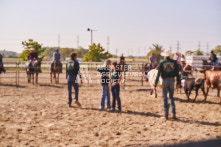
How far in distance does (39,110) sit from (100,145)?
349cm

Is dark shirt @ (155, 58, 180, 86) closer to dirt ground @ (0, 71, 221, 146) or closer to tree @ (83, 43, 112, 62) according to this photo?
dirt ground @ (0, 71, 221, 146)

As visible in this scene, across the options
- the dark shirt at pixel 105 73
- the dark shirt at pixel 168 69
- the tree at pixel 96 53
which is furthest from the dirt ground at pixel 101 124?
the tree at pixel 96 53

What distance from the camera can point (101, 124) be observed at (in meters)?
5.38

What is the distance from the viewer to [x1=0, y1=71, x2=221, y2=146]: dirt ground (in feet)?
13.9

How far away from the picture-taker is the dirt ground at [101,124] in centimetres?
425

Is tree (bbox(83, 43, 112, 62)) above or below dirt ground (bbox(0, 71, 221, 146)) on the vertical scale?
above

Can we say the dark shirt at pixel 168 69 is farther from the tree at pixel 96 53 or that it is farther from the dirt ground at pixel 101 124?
the tree at pixel 96 53

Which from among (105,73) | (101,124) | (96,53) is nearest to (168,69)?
(105,73)

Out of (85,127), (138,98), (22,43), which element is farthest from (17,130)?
(22,43)

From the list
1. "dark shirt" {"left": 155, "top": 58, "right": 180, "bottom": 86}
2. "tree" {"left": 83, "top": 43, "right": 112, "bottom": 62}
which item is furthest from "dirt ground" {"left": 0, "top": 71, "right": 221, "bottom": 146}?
"tree" {"left": 83, "top": 43, "right": 112, "bottom": 62}

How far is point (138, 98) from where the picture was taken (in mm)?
9039

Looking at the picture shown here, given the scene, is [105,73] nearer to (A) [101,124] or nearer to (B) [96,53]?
(A) [101,124]

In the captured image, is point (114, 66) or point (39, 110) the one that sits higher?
point (114, 66)

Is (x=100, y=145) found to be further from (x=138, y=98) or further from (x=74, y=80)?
(x=138, y=98)
